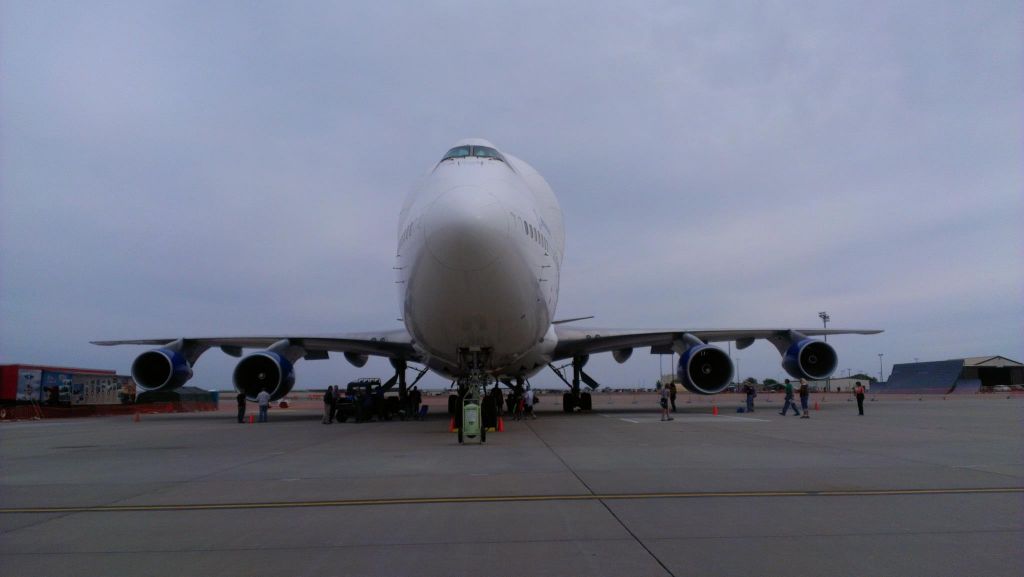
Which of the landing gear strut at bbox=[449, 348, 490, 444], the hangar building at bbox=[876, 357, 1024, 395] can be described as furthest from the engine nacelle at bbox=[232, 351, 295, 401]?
the hangar building at bbox=[876, 357, 1024, 395]

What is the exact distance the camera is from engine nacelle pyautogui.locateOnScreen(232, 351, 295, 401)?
1995cm

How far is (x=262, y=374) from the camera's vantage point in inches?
794

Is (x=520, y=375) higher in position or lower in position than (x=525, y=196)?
lower

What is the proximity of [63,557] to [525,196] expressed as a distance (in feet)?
32.8

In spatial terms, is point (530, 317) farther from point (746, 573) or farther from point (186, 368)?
point (186, 368)

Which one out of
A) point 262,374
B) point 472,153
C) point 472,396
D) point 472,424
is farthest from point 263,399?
point 472,153

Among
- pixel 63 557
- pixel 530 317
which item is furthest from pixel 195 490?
pixel 530 317

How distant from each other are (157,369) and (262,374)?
381 centimetres

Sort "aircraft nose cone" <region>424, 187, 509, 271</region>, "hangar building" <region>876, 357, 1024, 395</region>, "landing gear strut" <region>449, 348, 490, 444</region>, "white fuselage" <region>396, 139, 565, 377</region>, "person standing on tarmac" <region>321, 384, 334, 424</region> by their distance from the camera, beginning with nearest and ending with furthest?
"aircraft nose cone" <region>424, 187, 509, 271</region>, "white fuselage" <region>396, 139, 565, 377</region>, "landing gear strut" <region>449, 348, 490, 444</region>, "person standing on tarmac" <region>321, 384, 334, 424</region>, "hangar building" <region>876, 357, 1024, 395</region>

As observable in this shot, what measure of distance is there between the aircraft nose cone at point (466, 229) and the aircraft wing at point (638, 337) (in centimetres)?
936

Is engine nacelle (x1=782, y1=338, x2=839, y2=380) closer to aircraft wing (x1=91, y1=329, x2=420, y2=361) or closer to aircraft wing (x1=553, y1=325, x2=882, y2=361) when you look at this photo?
aircraft wing (x1=553, y1=325, x2=882, y2=361)

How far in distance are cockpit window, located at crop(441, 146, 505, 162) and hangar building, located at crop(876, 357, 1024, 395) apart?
177ft

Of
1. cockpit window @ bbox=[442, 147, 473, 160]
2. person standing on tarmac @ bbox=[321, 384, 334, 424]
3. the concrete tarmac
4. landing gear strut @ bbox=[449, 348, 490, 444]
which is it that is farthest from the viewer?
person standing on tarmac @ bbox=[321, 384, 334, 424]

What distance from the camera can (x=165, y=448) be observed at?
1200 centimetres
